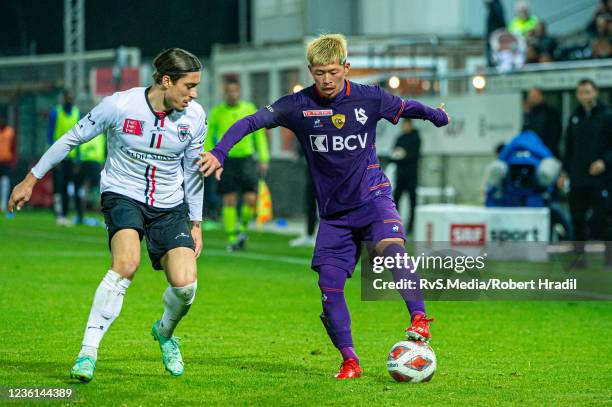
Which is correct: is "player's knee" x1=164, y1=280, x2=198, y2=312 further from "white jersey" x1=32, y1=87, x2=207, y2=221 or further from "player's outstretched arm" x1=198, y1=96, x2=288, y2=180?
"player's outstretched arm" x1=198, y1=96, x2=288, y2=180

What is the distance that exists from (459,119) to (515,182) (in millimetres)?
3497

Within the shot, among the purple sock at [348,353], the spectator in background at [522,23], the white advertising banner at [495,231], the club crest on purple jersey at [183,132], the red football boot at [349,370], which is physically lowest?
the white advertising banner at [495,231]

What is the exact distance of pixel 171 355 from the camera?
8422mm

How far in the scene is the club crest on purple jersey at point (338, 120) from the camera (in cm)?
839

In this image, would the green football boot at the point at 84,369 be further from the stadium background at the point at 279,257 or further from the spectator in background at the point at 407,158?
the spectator in background at the point at 407,158

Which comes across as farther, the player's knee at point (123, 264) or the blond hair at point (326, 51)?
the blond hair at point (326, 51)

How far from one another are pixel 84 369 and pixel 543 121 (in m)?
11.3

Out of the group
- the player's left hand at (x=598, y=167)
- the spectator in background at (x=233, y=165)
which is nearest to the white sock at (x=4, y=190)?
the spectator in background at (x=233, y=165)

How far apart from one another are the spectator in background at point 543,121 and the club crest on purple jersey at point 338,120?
32.0 ft

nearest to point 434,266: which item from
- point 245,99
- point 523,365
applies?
point 523,365

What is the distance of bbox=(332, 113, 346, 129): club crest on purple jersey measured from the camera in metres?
8.39

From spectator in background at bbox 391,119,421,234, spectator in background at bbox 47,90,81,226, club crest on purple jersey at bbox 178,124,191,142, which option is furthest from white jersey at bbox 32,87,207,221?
spectator in background at bbox 47,90,81,226

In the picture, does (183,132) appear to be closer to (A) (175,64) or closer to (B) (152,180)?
(B) (152,180)

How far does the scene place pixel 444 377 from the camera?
8.40 metres
